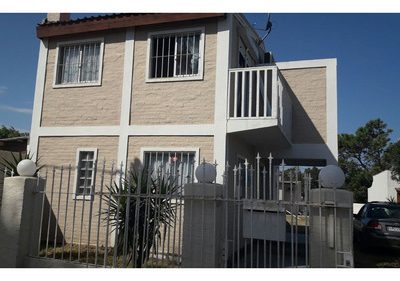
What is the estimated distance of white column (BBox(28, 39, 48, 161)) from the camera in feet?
32.0

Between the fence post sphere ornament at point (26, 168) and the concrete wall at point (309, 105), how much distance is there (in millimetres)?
8279

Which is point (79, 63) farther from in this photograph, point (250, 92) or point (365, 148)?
point (365, 148)

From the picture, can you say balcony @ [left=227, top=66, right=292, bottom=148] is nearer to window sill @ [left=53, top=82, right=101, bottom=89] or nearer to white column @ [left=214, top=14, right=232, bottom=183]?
white column @ [left=214, top=14, right=232, bottom=183]

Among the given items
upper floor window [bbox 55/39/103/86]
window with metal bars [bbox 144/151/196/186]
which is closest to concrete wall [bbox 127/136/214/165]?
window with metal bars [bbox 144/151/196/186]

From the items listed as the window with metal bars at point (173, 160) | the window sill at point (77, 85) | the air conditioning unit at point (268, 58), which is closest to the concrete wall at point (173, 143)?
the window with metal bars at point (173, 160)

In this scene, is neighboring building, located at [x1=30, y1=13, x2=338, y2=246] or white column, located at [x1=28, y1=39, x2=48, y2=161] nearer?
neighboring building, located at [x1=30, y1=13, x2=338, y2=246]

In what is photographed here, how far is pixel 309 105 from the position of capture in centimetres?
1143

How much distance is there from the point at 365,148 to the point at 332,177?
110 feet

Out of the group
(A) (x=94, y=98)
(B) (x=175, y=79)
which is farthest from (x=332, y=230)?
(A) (x=94, y=98)

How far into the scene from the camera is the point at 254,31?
10.5 m

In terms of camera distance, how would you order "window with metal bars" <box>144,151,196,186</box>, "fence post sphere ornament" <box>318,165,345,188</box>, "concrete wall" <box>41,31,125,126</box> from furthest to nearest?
"concrete wall" <box>41,31,125,126</box> < "window with metal bars" <box>144,151,196,186</box> < "fence post sphere ornament" <box>318,165,345,188</box>

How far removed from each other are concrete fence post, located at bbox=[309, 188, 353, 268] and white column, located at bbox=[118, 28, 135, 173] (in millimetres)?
5637

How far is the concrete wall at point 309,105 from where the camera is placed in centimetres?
1121

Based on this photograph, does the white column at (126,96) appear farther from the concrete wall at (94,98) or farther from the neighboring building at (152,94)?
the concrete wall at (94,98)
